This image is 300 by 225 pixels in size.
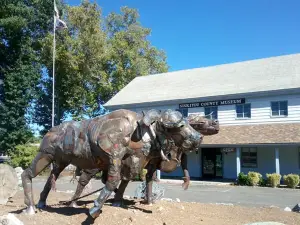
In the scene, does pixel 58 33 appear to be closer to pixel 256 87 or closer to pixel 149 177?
pixel 256 87

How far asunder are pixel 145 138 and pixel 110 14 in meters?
39.8

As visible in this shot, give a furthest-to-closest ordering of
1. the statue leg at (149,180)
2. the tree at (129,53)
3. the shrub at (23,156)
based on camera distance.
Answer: the tree at (129,53) → the shrub at (23,156) → the statue leg at (149,180)

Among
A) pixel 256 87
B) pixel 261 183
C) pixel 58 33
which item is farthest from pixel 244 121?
pixel 58 33

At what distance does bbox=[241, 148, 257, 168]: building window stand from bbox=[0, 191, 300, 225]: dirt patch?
47.3 ft

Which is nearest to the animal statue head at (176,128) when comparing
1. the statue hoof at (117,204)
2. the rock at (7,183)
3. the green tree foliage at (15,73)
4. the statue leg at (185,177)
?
the statue leg at (185,177)

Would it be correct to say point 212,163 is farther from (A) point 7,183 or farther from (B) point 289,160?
(A) point 7,183

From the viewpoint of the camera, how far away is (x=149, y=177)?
7.00m

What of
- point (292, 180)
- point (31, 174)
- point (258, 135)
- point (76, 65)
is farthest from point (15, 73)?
point (31, 174)

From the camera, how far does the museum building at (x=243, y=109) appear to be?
20781mm

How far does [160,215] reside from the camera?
264 inches

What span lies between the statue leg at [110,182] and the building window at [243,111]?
1802 cm

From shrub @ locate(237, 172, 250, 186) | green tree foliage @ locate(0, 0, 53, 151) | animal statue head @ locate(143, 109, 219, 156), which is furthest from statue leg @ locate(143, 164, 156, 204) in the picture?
green tree foliage @ locate(0, 0, 53, 151)

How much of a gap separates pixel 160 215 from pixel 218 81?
19.3 meters

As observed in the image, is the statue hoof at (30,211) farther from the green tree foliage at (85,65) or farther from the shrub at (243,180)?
the green tree foliage at (85,65)
